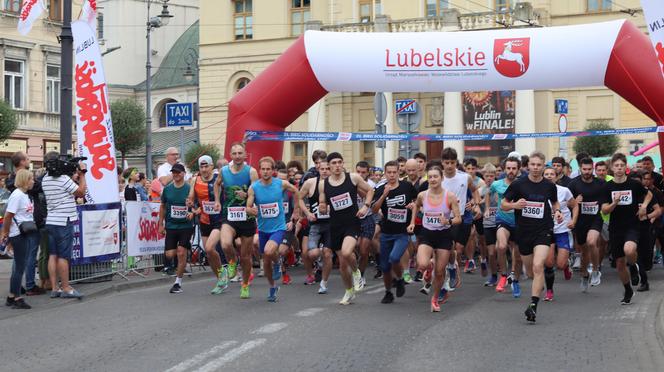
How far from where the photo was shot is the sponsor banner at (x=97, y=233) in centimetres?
1516

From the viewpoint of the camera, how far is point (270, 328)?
10.8 metres

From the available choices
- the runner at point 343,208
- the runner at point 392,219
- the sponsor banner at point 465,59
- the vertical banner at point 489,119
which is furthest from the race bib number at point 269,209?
the vertical banner at point 489,119

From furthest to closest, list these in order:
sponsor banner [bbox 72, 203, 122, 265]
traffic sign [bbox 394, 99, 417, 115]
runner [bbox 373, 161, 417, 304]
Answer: traffic sign [bbox 394, 99, 417, 115] → sponsor banner [bbox 72, 203, 122, 265] → runner [bbox 373, 161, 417, 304]

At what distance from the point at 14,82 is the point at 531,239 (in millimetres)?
34919

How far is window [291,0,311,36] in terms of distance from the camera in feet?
167

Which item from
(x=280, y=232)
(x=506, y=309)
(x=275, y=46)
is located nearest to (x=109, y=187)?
(x=280, y=232)

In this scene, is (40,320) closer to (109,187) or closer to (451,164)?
(109,187)

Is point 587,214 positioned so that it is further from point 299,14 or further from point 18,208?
point 299,14

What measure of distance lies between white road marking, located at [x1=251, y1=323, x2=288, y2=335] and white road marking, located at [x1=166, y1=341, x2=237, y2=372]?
0.77 metres

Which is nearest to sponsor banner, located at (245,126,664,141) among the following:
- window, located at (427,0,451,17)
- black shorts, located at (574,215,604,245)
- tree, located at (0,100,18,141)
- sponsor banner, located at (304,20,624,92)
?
sponsor banner, located at (304,20,624,92)

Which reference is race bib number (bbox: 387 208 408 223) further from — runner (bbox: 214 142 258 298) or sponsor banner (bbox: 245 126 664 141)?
sponsor banner (bbox: 245 126 664 141)

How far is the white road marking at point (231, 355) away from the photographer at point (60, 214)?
15.2ft

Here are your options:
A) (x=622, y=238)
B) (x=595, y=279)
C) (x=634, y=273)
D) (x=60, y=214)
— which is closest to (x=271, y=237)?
(x=60, y=214)

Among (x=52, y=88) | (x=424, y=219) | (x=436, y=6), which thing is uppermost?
(x=436, y=6)
